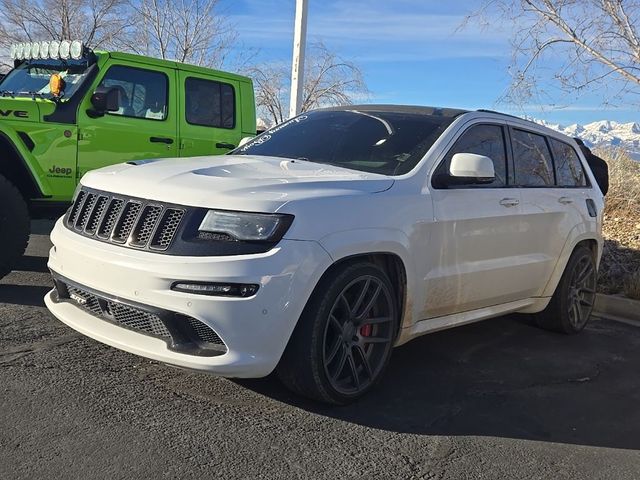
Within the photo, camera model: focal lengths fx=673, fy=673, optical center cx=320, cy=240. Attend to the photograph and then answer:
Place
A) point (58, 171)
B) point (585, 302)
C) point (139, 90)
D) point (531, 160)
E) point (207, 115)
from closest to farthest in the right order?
point (531, 160) < point (585, 302) < point (58, 171) < point (139, 90) < point (207, 115)

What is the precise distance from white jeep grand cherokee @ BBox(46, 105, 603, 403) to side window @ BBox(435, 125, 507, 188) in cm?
2

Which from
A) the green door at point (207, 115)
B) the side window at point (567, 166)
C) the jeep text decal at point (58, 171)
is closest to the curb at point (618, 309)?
the side window at point (567, 166)

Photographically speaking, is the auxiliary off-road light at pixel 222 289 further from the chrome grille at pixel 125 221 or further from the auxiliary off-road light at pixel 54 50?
the auxiliary off-road light at pixel 54 50

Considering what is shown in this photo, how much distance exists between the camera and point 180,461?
2922 mm

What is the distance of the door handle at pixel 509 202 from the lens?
4.58 m

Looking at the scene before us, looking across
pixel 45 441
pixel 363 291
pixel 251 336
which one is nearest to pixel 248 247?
pixel 251 336

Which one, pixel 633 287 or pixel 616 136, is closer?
pixel 633 287

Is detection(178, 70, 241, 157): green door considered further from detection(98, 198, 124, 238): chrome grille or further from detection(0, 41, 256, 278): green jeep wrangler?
detection(98, 198, 124, 238): chrome grille

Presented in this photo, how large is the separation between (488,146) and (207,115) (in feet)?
12.2

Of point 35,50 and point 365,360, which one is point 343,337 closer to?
point 365,360

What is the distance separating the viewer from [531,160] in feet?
16.9

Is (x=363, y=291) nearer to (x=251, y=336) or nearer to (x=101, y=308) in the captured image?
(x=251, y=336)

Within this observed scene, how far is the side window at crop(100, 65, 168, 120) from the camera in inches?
261

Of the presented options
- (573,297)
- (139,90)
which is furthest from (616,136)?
(139,90)
